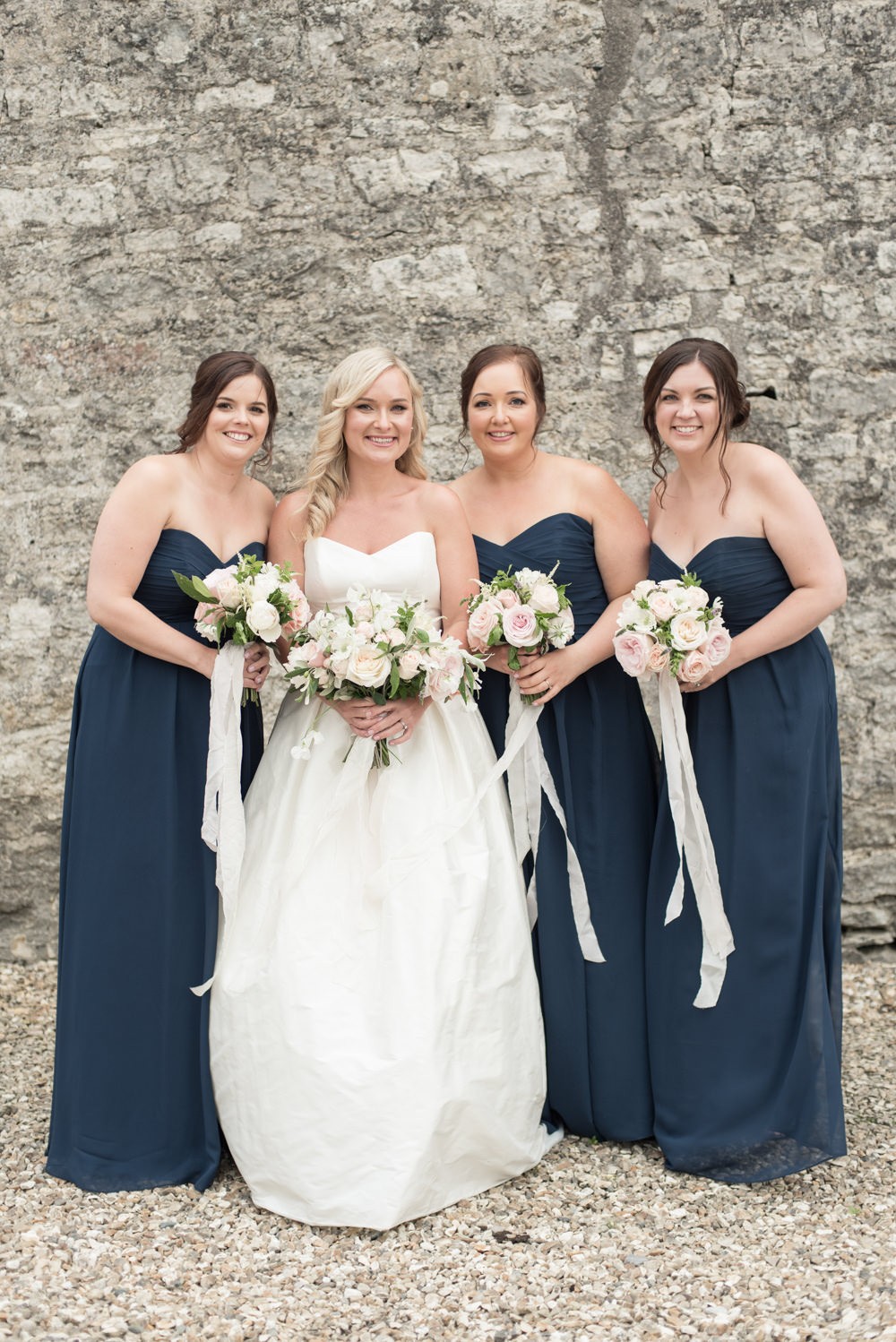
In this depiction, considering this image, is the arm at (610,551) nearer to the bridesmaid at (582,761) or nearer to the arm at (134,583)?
the bridesmaid at (582,761)

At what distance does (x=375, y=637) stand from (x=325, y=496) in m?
0.70

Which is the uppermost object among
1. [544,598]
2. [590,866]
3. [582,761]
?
[544,598]

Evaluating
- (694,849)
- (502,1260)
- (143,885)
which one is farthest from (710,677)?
(143,885)

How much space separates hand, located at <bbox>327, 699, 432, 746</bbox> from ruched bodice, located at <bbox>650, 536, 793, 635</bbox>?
100 centimetres

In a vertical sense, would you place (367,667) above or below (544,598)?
below

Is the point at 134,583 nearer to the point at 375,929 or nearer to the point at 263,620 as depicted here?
the point at 263,620

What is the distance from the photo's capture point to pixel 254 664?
3.65 m

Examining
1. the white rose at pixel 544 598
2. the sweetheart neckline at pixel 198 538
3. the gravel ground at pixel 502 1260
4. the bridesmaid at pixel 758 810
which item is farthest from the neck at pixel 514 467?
the gravel ground at pixel 502 1260

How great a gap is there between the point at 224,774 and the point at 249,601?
540mm

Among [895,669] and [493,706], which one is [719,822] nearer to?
[493,706]

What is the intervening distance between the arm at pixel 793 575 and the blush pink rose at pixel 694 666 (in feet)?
0.48

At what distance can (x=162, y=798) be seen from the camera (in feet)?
12.0

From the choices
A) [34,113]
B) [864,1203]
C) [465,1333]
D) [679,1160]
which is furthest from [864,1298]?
[34,113]

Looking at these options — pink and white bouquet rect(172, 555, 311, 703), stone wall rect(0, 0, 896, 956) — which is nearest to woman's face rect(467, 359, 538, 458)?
pink and white bouquet rect(172, 555, 311, 703)
